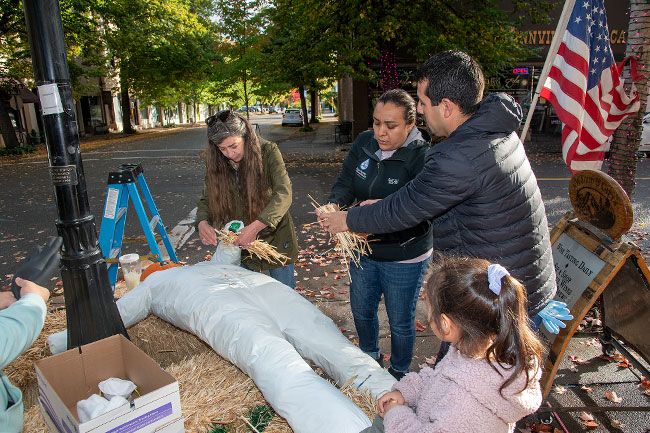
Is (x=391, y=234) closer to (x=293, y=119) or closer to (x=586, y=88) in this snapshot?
(x=586, y=88)

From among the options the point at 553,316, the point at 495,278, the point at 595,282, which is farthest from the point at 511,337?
the point at 595,282

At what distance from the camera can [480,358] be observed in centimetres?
181

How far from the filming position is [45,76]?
9.36ft

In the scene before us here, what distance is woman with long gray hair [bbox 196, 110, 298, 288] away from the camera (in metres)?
3.56

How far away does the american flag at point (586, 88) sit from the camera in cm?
476

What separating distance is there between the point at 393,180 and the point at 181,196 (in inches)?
367

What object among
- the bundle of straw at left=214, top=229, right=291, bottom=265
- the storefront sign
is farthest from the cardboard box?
the storefront sign

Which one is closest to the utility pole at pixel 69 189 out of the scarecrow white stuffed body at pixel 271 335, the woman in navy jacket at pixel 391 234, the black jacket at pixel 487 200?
the scarecrow white stuffed body at pixel 271 335

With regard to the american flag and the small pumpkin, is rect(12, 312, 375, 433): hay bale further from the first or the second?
the american flag

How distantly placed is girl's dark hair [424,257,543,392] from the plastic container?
13.3 ft

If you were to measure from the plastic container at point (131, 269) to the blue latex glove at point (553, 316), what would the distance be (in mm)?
4062

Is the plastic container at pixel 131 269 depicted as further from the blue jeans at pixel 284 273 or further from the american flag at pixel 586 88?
the american flag at pixel 586 88

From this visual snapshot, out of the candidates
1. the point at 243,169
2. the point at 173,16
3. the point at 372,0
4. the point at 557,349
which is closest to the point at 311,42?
the point at 372,0

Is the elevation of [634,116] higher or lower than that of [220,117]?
lower
